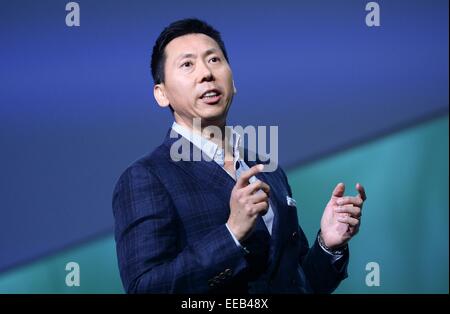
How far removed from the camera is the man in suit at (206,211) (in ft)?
4.31

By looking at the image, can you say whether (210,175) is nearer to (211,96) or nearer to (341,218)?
(211,96)

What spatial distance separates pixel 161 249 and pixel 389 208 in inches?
54.1

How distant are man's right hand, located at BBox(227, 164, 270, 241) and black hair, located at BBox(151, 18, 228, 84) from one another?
0.45 metres

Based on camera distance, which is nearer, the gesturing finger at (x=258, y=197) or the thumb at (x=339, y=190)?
the gesturing finger at (x=258, y=197)

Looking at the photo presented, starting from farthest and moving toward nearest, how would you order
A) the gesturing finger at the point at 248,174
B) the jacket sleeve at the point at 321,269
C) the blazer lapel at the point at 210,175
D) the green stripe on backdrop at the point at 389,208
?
the green stripe on backdrop at the point at 389,208
the jacket sleeve at the point at 321,269
the blazer lapel at the point at 210,175
the gesturing finger at the point at 248,174

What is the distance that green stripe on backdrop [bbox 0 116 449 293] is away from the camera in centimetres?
239

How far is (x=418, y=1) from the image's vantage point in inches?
99.7

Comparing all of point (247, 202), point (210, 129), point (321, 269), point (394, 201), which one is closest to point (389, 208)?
point (394, 201)

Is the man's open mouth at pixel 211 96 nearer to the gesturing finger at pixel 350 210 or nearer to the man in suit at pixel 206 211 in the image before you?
the man in suit at pixel 206 211

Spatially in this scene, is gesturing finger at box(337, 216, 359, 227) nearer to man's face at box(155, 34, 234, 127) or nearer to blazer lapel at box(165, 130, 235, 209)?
blazer lapel at box(165, 130, 235, 209)

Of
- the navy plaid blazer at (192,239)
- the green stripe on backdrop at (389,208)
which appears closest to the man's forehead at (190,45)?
the navy plaid blazer at (192,239)

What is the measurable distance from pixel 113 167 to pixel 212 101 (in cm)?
89

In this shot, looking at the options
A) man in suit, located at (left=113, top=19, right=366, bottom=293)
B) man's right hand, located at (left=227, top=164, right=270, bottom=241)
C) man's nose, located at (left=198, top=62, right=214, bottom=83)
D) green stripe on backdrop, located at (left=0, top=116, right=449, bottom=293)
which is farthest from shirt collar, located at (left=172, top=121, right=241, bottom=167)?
green stripe on backdrop, located at (left=0, top=116, right=449, bottom=293)
